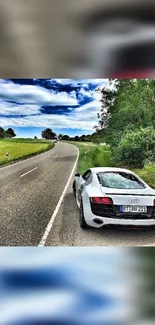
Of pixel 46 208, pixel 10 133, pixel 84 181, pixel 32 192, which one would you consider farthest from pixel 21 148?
pixel 84 181

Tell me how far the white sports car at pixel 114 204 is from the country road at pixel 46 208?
0.14m

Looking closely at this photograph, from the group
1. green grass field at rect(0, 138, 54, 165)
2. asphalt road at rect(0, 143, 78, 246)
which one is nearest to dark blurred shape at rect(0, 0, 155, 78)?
green grass field at rect(0, 138, 54, 165)

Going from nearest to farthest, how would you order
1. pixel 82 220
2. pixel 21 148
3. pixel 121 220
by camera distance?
pixel 121 220 → pixel 82 220 → pixel 21 148

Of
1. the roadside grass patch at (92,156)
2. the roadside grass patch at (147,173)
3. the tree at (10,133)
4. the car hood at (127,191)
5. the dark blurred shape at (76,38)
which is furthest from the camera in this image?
the tree at (10,133)

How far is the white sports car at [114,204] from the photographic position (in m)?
3.96

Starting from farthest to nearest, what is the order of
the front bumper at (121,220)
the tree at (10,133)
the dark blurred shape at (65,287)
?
the tree at (10,133), the front bumper at (121,220), the dark blurred shape at (65,287)

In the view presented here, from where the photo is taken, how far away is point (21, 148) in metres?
4.84

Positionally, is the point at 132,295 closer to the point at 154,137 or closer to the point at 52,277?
the point at 52,277

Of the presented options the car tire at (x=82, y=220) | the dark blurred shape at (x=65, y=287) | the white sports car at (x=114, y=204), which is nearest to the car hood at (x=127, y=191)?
the white sports car at (x=114, y=204)

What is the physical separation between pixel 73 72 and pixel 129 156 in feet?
3.46

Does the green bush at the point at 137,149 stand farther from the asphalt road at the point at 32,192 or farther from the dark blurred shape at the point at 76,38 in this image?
the dark blurred shape at the point at 76,38

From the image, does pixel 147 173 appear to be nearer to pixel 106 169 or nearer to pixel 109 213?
pixel 106 169

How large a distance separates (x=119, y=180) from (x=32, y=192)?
0.93 m

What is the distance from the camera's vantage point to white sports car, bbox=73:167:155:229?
3959mm
